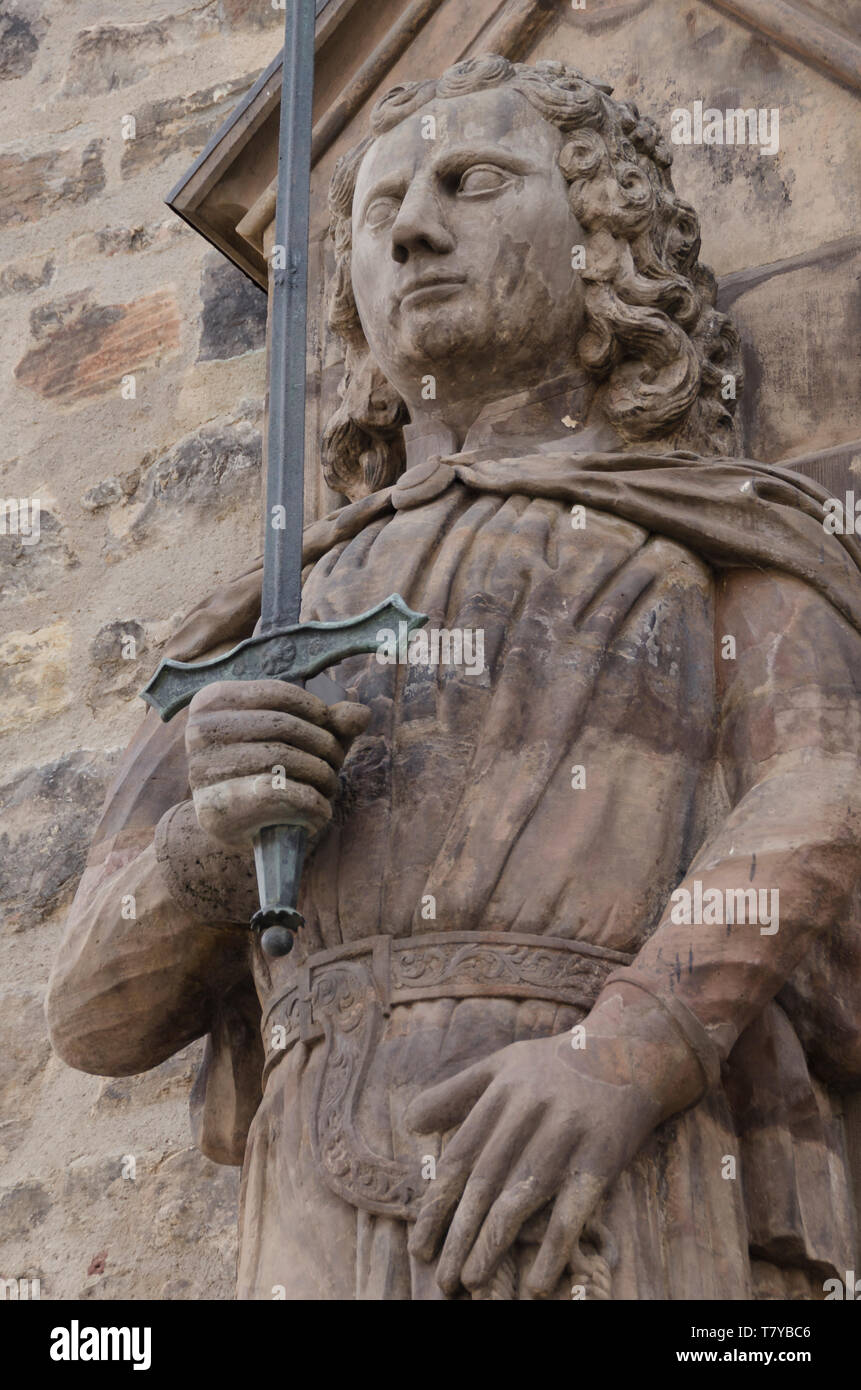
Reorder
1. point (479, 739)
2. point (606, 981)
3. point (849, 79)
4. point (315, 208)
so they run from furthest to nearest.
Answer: point (315, 208) < point (849, 79) < point (479, 739) < point (606, 981)

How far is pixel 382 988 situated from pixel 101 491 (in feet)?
6.37

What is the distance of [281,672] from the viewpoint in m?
3.10

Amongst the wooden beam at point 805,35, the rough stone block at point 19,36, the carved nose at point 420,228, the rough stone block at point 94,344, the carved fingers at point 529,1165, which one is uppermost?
the rough stone block at point 19,36

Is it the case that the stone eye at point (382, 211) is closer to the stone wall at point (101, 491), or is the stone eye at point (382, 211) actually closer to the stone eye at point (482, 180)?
the stone eye at point (482, 180)

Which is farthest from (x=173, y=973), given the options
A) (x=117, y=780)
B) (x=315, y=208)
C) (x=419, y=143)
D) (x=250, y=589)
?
(x=315, y=208)

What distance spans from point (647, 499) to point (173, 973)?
0.85m

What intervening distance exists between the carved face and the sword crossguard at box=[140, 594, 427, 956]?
20.8 inches

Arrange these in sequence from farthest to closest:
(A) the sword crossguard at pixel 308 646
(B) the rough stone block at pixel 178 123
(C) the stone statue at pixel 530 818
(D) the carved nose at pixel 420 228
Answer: (B) the rough stone block at pixel 178 123
(D) the carved nose at pixel 420 228
(A) the sword crossguard at pixel 308 646
(C) the stone statue at pixel 530 818

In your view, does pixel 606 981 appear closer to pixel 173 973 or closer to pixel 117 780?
pixel 173 973

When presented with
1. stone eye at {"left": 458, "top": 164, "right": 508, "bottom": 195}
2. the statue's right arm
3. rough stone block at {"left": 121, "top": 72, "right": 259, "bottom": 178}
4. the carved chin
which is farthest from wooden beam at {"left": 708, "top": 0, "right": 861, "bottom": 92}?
the statue's right arm

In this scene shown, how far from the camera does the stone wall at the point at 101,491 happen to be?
404 centimetres

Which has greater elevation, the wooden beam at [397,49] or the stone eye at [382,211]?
the wooden beam at [397,49]

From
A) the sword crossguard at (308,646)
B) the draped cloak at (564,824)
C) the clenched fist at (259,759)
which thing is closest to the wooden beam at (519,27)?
the draped cloak at (564,824)

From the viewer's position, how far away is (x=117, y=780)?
3.61 meters
